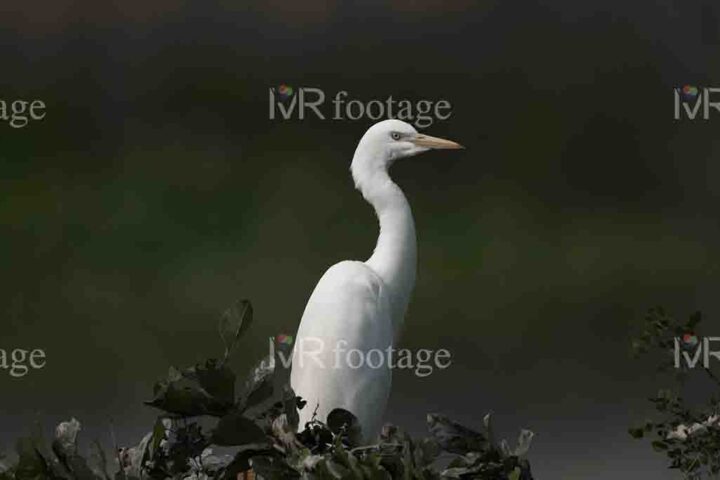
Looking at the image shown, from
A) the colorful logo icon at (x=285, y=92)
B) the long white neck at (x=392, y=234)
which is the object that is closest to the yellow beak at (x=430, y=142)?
the long white neck at (x=392, y=234)

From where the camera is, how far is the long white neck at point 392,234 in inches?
116

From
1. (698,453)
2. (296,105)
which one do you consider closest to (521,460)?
(698,453)

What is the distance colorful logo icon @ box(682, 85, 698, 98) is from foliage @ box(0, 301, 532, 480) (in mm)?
3195

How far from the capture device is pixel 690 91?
3.75 m

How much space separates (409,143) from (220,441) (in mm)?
2366

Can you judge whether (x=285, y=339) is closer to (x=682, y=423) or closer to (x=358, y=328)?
(x=358, y=328)

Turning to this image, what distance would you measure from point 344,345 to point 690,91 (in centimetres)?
166

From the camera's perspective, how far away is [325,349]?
2.75 metres

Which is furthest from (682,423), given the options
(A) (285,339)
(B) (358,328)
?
(A) (285,339)

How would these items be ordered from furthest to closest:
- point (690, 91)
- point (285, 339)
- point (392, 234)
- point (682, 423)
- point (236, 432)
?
1. point (690, 91)
2. point (285, 339)
3. point (392, 234)
4. point (682, 423)
5. point (236, 432)

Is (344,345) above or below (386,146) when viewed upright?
below

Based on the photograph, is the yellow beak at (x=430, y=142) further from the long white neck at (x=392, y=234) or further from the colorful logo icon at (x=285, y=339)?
the colorful logo icon at (x=285, y=339)

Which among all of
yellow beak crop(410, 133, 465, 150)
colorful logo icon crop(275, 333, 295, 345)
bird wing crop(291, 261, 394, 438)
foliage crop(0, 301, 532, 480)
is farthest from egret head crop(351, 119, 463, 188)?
foliage crop(0, 301, 532, 480)

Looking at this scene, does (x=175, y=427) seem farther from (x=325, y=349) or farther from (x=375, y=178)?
(x=375, y=178)
